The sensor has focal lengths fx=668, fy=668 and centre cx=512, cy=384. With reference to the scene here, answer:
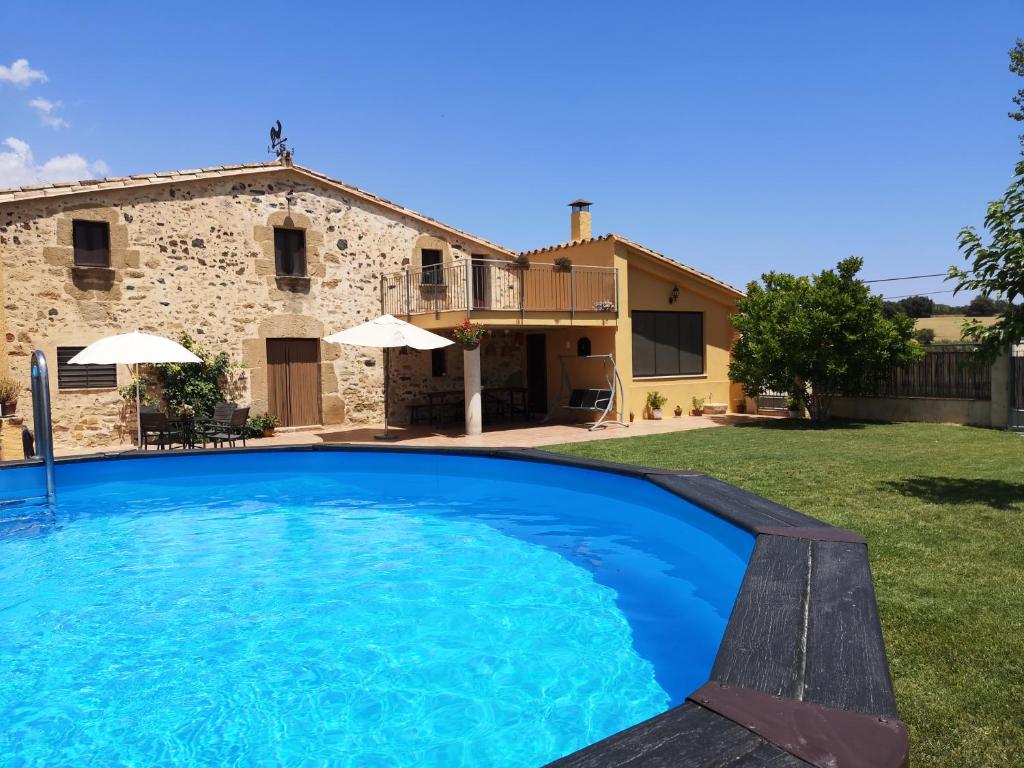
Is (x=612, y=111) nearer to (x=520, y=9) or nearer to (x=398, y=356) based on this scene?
(x=520, y=9)

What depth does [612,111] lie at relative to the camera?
16438 millimetres

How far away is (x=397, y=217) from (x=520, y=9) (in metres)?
5.88

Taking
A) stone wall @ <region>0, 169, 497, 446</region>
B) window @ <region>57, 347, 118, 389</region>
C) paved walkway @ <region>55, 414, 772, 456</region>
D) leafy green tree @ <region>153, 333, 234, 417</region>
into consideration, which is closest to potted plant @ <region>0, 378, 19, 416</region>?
stone wall @ <region>0, 169, 497, 446</region>

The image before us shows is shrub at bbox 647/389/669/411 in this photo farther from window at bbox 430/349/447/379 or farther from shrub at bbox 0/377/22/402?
shrub at bbox 0/377/22/402

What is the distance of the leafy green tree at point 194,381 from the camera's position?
14352 mm

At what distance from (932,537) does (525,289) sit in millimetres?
12282

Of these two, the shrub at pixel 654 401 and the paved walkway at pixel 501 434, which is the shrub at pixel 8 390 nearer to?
the paved walkway at pixel 501 434

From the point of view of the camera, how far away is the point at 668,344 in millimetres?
18406

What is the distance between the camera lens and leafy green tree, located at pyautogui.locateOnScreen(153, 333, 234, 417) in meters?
14.4

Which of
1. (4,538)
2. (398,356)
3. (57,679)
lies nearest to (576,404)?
(398,356)

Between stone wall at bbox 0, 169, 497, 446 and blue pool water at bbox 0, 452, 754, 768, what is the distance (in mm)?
4747

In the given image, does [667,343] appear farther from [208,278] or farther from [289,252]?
[208,278]

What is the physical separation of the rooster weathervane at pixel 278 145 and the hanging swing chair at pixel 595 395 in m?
8.45

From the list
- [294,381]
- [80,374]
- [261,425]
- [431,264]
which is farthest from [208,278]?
[431,264]
